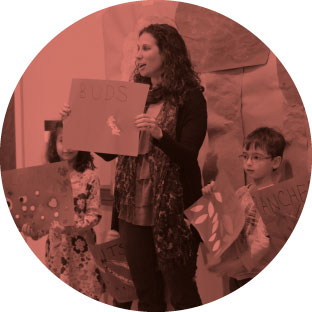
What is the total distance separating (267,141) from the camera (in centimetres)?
187

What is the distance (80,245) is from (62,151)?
38 centimetres

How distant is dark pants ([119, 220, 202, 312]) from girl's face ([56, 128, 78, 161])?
0.32 metres

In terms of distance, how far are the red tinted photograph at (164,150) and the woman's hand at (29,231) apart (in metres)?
0.09

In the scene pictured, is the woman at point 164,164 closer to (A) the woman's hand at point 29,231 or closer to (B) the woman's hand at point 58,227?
(B) the woman's hand at point 58,227

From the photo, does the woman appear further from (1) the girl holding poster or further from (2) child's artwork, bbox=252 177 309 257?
(2) child's artwork, bbox=252 177 309 257

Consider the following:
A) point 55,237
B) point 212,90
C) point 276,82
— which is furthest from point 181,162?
point 55,237

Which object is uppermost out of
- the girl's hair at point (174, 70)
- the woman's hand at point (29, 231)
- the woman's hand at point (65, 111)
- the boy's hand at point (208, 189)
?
the girl's hair at point (174, 70)

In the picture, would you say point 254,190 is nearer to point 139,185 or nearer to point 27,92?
point 139,185

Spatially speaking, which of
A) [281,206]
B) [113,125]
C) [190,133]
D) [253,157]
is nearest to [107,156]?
[113,125]

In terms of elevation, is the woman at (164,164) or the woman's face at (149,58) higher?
the woman's face at (149,58)

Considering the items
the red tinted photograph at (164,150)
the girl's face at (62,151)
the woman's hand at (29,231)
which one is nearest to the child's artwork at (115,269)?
the red tinted photograph at (164,150)

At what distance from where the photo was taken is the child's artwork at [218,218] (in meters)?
1.87

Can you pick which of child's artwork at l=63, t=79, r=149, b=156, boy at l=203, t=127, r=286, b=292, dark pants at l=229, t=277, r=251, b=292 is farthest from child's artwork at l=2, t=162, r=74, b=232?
dark pants at l=229, t=277, r=251, b=292

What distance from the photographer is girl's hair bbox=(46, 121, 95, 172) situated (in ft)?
6.22
